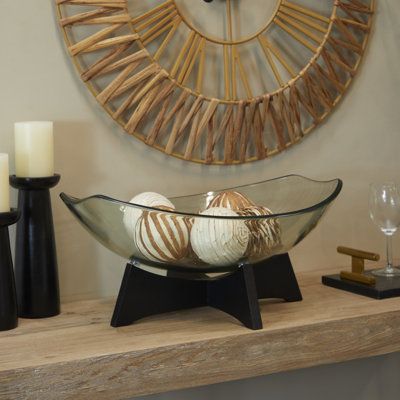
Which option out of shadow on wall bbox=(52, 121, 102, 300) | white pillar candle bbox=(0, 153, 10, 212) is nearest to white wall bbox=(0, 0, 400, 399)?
shadow on wall bbox=(52, 121, 102, 300)

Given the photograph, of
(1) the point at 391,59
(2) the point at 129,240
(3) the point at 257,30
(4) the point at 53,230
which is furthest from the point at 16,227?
(1) the point at 391,59

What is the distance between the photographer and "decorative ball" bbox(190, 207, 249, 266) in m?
1.13

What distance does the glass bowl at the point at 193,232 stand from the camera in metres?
1.14

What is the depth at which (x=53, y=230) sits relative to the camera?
49.6 inches

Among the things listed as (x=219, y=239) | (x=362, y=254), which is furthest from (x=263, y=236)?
(x=362, y=254)

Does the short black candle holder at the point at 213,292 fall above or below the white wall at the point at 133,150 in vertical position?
below

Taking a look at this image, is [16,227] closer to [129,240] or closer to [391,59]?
[129,240]

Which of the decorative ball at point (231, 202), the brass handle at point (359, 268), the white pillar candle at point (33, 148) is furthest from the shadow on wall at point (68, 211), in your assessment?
the brass handle at point (359, 268)

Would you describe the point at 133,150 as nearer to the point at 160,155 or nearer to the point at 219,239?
the point at 160,155

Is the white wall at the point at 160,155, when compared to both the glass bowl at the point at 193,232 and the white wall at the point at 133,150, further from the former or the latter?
the glass bowl at the point at 193,232

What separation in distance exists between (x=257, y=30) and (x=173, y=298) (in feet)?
1.85

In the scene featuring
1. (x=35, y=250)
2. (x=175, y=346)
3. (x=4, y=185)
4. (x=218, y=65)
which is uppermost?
(x=218, y=65)

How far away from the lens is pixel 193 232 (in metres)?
1.15

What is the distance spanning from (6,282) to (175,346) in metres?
0.28
